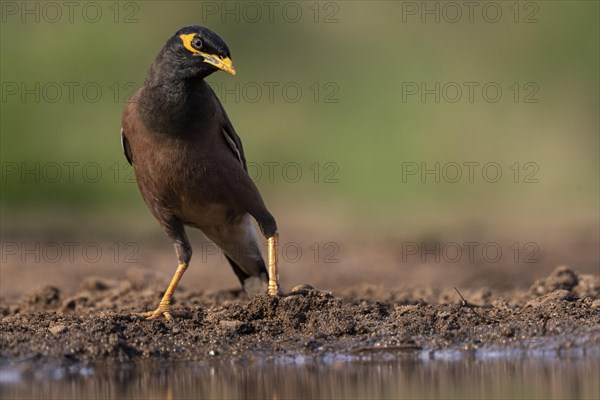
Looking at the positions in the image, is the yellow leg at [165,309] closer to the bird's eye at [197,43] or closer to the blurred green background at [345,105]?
the bird's eye at [197,43]

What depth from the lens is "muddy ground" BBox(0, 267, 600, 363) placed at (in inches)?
354

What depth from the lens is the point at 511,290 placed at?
12.3m

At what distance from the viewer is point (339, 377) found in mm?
8312

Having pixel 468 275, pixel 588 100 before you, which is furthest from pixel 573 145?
pixel 468 275

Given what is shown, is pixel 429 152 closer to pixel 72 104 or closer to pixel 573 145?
pixel 573 145

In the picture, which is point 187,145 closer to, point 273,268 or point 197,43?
point 197,43

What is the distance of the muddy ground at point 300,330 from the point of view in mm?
8992

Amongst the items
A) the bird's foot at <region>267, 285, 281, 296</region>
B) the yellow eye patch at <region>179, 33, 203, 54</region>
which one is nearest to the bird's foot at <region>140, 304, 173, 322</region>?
the bird's foot at <region>267, 285, 281, 296</region>

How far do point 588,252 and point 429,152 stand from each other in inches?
161

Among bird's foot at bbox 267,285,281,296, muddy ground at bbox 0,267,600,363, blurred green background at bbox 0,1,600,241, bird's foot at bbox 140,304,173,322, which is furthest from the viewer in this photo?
blurred green background at bbox 0,1,600,241

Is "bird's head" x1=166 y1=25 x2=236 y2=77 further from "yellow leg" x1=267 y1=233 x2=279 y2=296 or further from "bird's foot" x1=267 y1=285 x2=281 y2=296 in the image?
"bird's foot" x1=267 y1=285 x2=281 y2=296

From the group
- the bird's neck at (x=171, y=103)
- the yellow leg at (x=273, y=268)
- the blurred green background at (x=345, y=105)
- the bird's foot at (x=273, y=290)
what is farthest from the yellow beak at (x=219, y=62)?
the blurred green background at (x=345, y=105)

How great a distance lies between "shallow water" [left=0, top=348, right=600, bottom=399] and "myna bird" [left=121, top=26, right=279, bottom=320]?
1301mm

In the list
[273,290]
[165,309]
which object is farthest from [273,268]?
[165,309]
